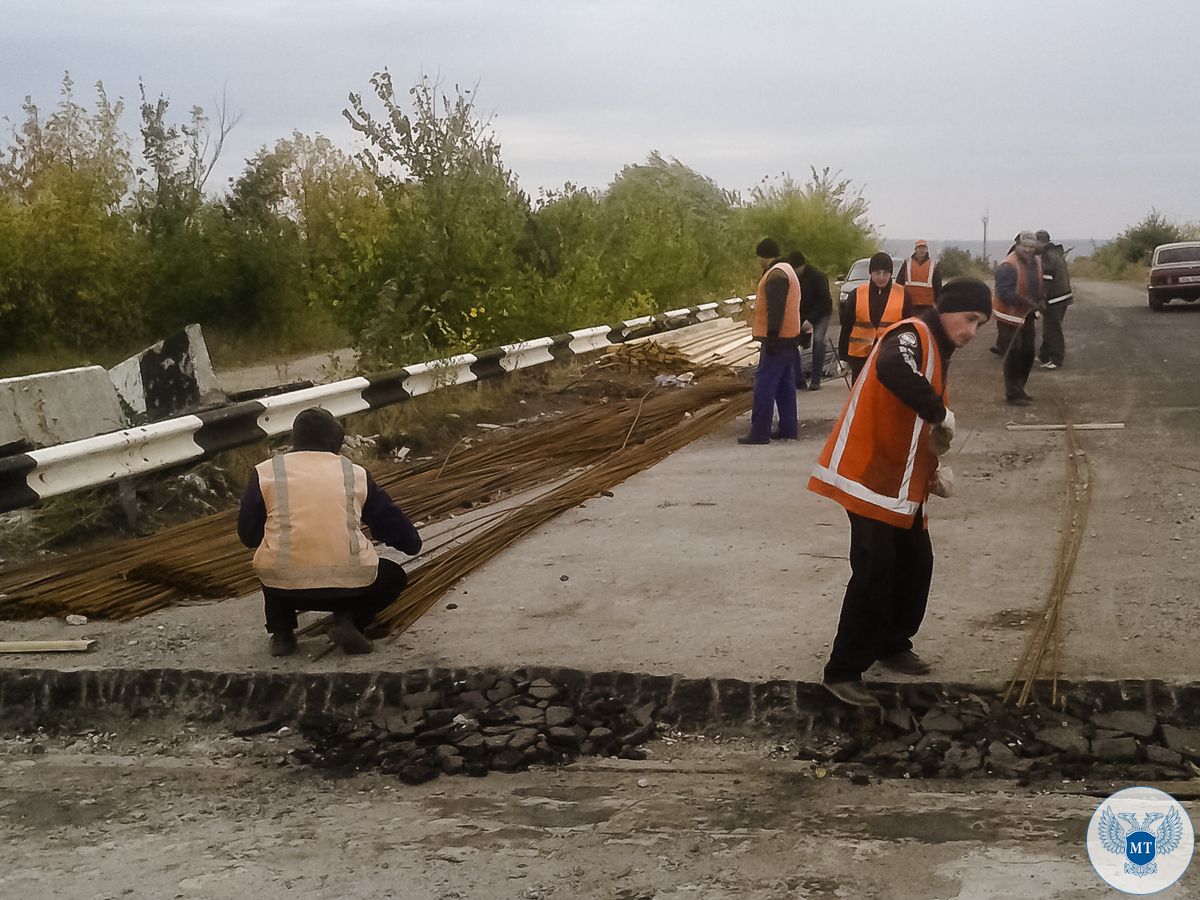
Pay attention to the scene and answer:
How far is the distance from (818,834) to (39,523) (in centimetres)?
612

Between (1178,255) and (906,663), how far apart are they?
31.4m

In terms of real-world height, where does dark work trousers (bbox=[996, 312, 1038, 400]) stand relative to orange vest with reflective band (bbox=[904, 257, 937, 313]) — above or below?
below

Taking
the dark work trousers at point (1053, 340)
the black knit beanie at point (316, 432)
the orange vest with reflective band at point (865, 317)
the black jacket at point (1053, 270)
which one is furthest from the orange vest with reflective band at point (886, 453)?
the dark work trousers at point (1053, 340)

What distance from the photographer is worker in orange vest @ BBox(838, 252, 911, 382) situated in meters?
12.7

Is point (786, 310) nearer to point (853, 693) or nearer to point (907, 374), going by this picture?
point (907, 374)

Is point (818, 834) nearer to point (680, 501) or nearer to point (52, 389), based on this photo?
point (680, 501)

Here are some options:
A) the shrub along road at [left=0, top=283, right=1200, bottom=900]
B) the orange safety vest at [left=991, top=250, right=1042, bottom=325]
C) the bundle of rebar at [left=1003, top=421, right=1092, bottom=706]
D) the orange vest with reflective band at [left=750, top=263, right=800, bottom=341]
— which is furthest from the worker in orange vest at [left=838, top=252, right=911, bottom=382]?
the shrub along road at [left=0, top=283, right=1200, bottom=900]

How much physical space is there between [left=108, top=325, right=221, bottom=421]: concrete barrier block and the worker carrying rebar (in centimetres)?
838

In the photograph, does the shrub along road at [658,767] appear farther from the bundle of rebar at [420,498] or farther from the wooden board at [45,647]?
the bundle of rebar at [420,498]

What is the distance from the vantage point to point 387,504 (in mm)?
6262

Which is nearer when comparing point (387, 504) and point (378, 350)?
point (387, 504)

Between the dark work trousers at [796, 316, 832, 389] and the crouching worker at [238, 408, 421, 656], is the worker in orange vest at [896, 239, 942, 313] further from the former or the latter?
the crouching worker at [238, 408, 421, 656]

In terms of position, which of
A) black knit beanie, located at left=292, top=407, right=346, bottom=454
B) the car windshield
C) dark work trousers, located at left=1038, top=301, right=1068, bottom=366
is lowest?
dark work trousers, located at left=1038, top=301, right=1068, bottom=366

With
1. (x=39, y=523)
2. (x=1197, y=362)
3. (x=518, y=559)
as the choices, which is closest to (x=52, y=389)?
(x=39, y=523)
